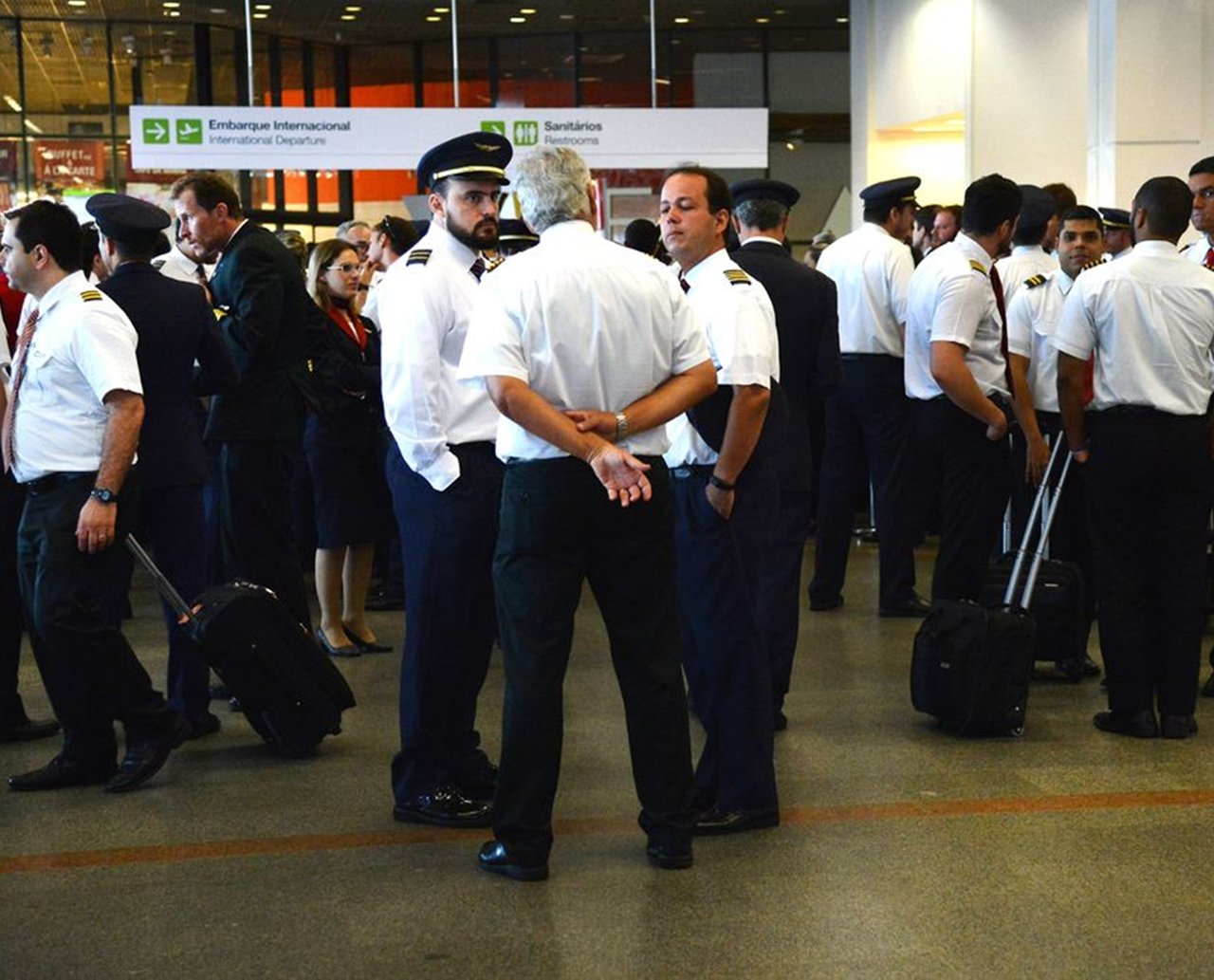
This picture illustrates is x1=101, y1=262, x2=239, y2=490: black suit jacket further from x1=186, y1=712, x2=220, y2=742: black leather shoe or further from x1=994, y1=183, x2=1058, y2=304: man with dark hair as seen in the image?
x1=994, y1=183, x2=1058, y2=304: man with dark hair

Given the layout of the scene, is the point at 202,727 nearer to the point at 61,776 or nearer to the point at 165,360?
the point at 61,776

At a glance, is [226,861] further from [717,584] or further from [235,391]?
[235,391]

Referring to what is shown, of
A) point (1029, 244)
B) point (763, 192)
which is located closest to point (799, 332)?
point (763, 192)

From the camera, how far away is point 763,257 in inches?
221

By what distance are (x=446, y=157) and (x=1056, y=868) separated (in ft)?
7.44

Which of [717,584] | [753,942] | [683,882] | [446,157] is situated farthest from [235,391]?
[753,942]

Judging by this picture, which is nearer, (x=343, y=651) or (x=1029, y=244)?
(x=343, y=651)

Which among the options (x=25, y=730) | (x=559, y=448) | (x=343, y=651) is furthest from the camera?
(x=343, y=651)

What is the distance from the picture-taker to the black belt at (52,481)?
192 inches

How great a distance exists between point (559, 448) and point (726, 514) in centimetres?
76

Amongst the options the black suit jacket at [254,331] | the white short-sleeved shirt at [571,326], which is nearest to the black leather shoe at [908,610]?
the black suit jacket at [254,331]

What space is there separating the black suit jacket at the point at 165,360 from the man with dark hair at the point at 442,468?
40.7 inches

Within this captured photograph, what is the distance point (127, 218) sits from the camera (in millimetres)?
5227

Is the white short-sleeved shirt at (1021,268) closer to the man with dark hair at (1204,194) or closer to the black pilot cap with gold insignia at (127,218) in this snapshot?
the man with dark hair at (1204,194)
